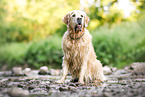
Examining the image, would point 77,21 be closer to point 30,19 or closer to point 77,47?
point 77,47

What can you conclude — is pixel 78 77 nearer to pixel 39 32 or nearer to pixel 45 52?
pixel 45 52

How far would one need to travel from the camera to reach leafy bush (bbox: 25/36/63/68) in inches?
508

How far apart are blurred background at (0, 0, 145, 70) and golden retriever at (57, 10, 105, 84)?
19.1 feet

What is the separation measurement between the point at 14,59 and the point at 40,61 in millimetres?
3063

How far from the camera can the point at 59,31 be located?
64.7 feet

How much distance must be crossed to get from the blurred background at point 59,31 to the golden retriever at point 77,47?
229 inches

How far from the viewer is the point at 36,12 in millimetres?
20359

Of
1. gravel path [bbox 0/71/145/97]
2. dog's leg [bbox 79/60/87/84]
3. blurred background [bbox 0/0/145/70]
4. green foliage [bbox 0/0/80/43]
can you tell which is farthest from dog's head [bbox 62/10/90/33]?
green foliage [bbox 0/0/80/43]

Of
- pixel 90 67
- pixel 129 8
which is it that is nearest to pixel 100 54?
pixel 90 67

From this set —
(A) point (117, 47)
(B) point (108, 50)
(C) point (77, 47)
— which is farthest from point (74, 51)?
(A) point (117, 47)

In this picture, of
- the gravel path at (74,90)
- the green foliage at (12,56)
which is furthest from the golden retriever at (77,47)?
the green foliage at (12,56)

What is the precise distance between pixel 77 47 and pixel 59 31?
47.1 ft

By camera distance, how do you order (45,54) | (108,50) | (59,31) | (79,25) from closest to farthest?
(79,25) → (108,50) → (45,54) → (59,31)

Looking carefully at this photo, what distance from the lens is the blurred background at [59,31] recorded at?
11922mm
